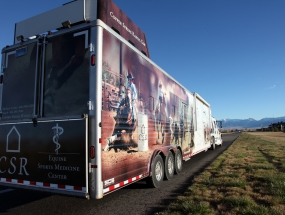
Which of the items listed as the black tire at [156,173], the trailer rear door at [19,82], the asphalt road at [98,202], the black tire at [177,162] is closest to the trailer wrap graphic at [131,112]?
the black tire at [156,173]

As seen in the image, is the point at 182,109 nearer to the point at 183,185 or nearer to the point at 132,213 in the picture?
the point at 183,185

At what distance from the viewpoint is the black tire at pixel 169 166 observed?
719cm

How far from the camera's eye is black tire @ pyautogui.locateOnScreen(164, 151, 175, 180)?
7.19m

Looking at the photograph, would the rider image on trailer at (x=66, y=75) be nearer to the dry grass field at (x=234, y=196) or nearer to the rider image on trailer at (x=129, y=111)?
the rider image on trailer at (x=129, y=111)

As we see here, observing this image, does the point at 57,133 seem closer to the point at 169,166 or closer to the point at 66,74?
the point at 66,74

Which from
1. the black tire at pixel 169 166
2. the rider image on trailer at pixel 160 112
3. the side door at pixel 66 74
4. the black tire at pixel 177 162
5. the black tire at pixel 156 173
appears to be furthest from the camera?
the black tire at pixel 177 162

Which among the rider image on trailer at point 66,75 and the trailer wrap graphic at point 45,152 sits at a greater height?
the rider image on trailer at point 66,75

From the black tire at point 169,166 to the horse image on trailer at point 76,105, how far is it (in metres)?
0.96

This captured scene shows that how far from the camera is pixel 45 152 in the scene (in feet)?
15.2

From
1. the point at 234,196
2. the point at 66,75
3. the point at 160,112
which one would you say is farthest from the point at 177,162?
the point at 66,75

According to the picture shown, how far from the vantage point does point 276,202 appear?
4.82 m

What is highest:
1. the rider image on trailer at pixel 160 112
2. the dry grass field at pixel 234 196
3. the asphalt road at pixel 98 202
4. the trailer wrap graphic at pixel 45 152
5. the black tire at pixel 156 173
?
the rider image on trailer at pixel 160 112

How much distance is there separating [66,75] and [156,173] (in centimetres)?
352

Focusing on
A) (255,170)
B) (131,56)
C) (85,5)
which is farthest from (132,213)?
(255,170)
